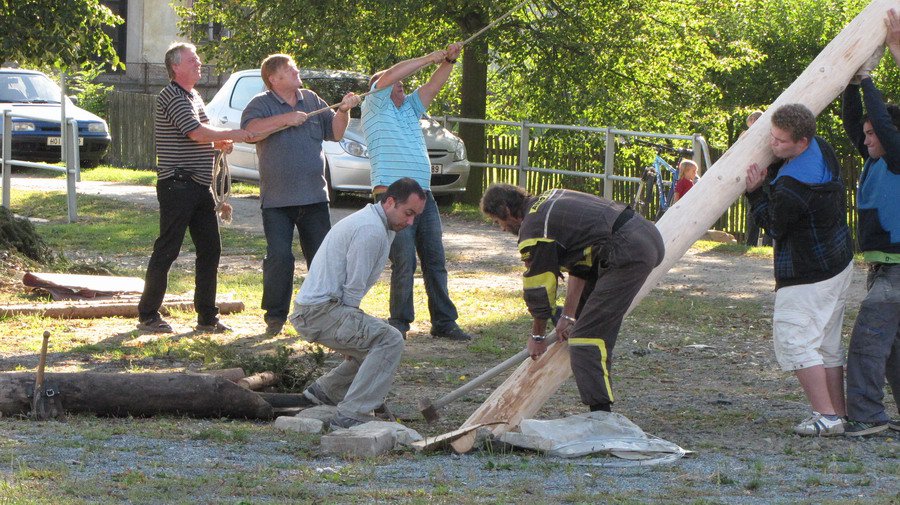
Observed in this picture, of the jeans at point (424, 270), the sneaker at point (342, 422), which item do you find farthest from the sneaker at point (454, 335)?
the sneaker at point (342, 422)

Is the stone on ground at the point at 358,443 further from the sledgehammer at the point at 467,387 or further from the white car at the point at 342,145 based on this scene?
the white car at the point at 342,145

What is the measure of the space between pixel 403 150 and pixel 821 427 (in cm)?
360

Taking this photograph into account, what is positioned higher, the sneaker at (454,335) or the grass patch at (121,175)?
the grass patch at (121,175)

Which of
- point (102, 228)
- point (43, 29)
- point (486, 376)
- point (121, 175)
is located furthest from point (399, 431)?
point (121, 175)

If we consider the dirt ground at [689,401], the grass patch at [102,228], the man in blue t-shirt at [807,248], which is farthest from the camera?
the grass patch at [102,228]

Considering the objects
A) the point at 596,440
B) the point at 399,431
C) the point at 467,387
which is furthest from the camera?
the point at 467,387

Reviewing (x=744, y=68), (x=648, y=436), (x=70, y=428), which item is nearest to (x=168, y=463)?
(x=70, y=428)

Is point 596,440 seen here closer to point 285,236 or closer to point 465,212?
point 285,236

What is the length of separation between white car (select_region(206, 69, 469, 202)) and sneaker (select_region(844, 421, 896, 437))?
36.9 feet

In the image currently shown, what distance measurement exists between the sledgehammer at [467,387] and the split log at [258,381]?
1063mm

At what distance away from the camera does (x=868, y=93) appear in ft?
22.2

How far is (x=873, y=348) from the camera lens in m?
6.67

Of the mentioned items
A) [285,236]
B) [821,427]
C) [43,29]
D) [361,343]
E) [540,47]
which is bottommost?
[821,427]

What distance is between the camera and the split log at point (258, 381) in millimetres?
7314
